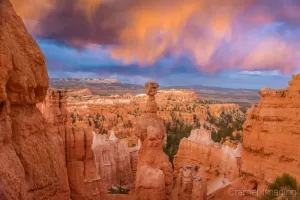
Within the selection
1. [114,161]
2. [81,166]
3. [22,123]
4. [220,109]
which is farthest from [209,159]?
[220,109]

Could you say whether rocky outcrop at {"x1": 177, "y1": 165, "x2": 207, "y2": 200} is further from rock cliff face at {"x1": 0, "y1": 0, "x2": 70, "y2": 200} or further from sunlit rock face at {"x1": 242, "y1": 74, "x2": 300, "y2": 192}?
rock cliff face at {"x1": 0, "y1": 0, "x2": 70, "y2": 200}

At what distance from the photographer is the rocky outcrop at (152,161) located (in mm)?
12977

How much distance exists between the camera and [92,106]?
211 feet

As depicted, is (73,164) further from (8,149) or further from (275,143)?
(8,149)

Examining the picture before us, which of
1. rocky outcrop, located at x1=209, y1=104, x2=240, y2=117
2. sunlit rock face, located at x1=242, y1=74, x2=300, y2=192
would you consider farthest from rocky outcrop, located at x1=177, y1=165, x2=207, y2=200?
rocky outcrop, located at x1=209, y1=104, x2=240, y2=117

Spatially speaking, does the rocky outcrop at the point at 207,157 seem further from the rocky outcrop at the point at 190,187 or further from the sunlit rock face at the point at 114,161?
the rocky outcrop at the point at 190,187

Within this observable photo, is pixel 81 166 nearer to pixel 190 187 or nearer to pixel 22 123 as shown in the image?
pixel 190 187

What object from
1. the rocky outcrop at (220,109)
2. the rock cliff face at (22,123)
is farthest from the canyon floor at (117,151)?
the rocky outcrop at (220,109)

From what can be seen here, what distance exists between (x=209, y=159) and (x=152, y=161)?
30.9ft

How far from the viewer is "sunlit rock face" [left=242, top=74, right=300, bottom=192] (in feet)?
40.9

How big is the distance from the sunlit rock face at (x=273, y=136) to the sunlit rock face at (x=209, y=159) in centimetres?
639

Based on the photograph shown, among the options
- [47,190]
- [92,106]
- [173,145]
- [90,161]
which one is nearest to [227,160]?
[90,161]

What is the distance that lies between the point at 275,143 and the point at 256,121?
4.78 feet

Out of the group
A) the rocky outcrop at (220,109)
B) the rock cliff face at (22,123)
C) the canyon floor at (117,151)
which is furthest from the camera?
the rocky outcrop at (220,109)
